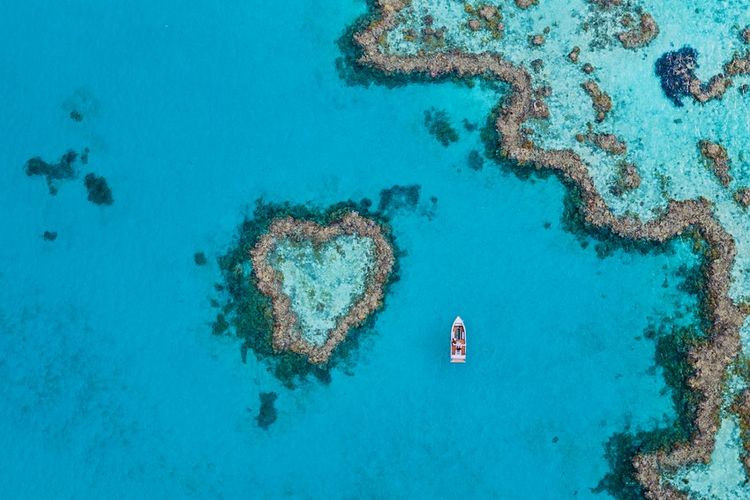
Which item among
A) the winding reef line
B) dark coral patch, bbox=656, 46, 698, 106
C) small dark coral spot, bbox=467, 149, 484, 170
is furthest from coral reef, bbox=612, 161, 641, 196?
small dark coral spot, bbox=467, 149, 484, 170

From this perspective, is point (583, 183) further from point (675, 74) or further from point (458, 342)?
point (458, 342)

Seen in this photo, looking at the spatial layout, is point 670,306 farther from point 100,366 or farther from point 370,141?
point 100,366

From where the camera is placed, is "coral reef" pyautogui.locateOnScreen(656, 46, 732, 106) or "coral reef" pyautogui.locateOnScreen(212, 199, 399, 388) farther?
"coral reef" pyautogui.locateOnScreen(656, 46, 732, 106)

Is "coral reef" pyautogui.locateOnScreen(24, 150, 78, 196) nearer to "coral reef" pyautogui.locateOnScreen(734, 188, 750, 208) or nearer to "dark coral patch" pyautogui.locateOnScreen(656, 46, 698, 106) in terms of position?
"dark coral patch" pyautogui.locateOnScreen(656, 46, 698, 106)

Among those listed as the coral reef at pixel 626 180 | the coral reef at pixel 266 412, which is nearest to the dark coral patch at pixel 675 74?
the coral reef at pixel 626 180

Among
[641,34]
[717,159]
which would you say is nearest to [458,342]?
[717,159]
